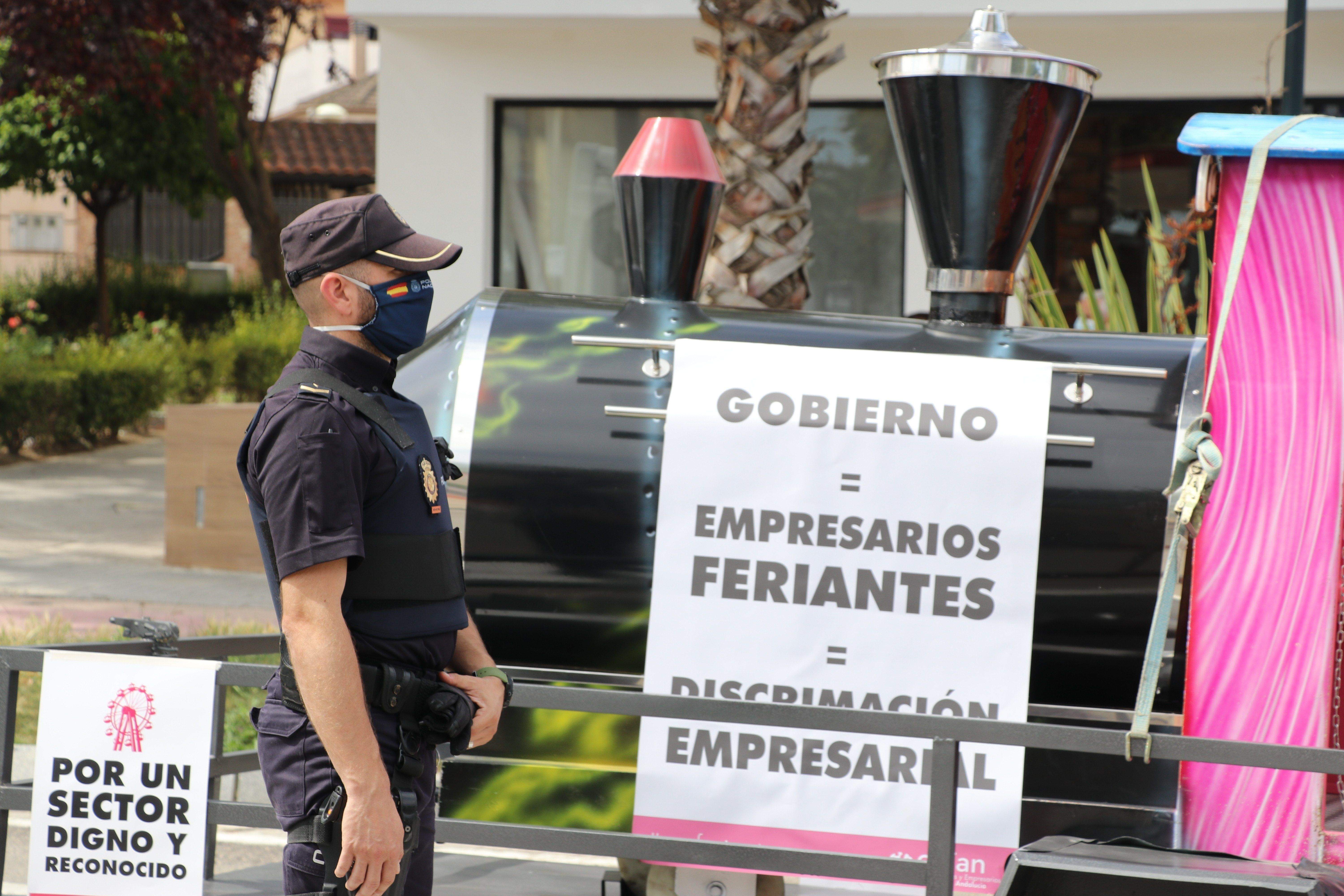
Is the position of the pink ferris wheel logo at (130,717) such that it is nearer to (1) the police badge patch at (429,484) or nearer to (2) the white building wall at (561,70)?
(1) the police badge patch at (429,484)

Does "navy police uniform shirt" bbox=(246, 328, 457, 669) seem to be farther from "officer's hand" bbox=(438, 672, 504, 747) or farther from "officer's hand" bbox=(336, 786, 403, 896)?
"officer's hand" bbox=(336, 786, 403, 896)

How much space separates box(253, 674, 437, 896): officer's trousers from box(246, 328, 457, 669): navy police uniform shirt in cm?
14

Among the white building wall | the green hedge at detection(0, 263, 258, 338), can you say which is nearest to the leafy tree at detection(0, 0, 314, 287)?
the white building wall

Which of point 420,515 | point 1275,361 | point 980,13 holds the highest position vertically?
point 980,13

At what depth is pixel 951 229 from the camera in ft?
10.1

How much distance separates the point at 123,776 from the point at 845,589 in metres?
1.57

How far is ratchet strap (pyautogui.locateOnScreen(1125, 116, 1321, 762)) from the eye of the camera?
2400 millimetres

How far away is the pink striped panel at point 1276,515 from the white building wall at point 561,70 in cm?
590

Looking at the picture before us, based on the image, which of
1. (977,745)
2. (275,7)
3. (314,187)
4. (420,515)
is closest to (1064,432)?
(977,745)

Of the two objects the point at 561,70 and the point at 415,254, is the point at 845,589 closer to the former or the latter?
the point at 415,254

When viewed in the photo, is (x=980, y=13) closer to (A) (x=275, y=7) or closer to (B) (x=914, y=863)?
(B) (x=914, y=863)

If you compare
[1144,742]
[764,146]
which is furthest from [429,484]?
[764,146]

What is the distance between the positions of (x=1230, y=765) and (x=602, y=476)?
1408 mm

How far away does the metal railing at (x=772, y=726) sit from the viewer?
2359 millimetres
